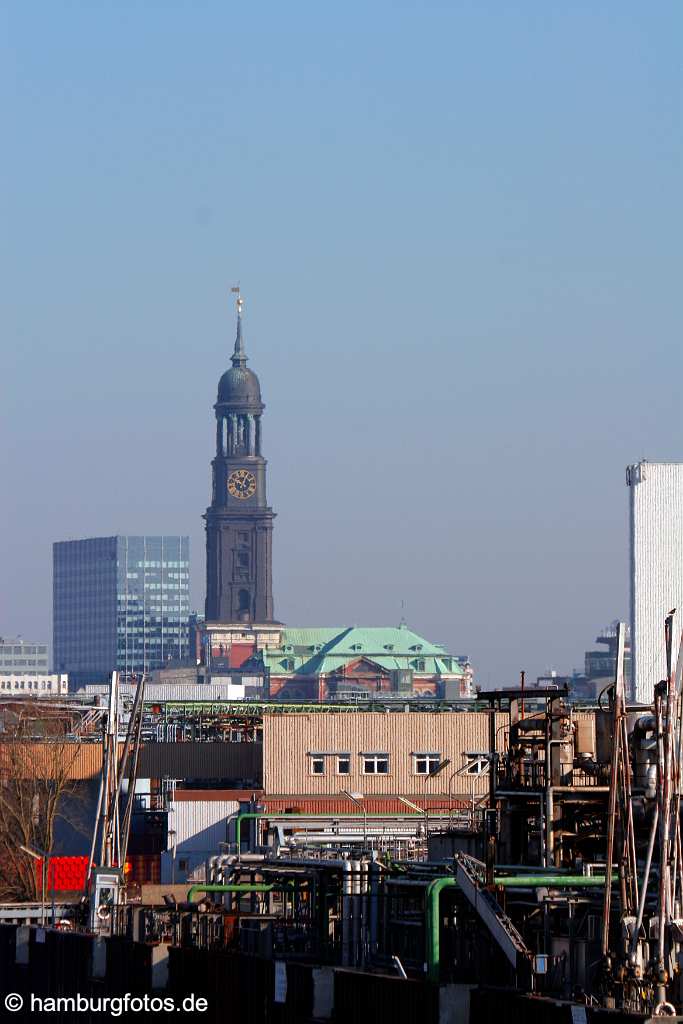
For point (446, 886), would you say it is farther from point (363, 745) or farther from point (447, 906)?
point (363, 745)

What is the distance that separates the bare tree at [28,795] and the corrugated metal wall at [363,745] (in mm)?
8190

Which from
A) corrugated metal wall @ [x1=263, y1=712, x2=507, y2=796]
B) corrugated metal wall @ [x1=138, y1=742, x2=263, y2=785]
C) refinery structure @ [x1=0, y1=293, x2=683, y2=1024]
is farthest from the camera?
corrugated metal wall @ [x1=138, y1=742, x2=263, y2=785]

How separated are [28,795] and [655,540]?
1564 inches

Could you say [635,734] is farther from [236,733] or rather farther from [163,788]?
[236,733]

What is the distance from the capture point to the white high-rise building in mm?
118875

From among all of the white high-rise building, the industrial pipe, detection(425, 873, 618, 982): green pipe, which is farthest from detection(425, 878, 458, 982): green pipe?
the white high-rise building

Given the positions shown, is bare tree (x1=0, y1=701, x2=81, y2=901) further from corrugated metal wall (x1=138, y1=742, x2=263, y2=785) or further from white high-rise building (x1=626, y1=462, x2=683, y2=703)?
white high-rise building (x1=626, y1=462, x2=683, y2=703)

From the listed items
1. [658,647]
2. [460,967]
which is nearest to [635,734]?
[460,967]

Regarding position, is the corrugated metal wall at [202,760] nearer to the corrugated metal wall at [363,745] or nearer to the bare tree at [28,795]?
the bare tree at [28,795]

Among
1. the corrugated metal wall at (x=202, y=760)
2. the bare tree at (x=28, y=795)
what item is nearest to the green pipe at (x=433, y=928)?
the bare tree at (x=28, y=795)

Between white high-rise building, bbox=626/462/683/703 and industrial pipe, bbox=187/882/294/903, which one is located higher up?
white high-rise building, bbox=626/462/683/703

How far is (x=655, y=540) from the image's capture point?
119 meters

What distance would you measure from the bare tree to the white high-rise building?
108 feet

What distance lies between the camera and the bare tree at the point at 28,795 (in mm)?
85562
